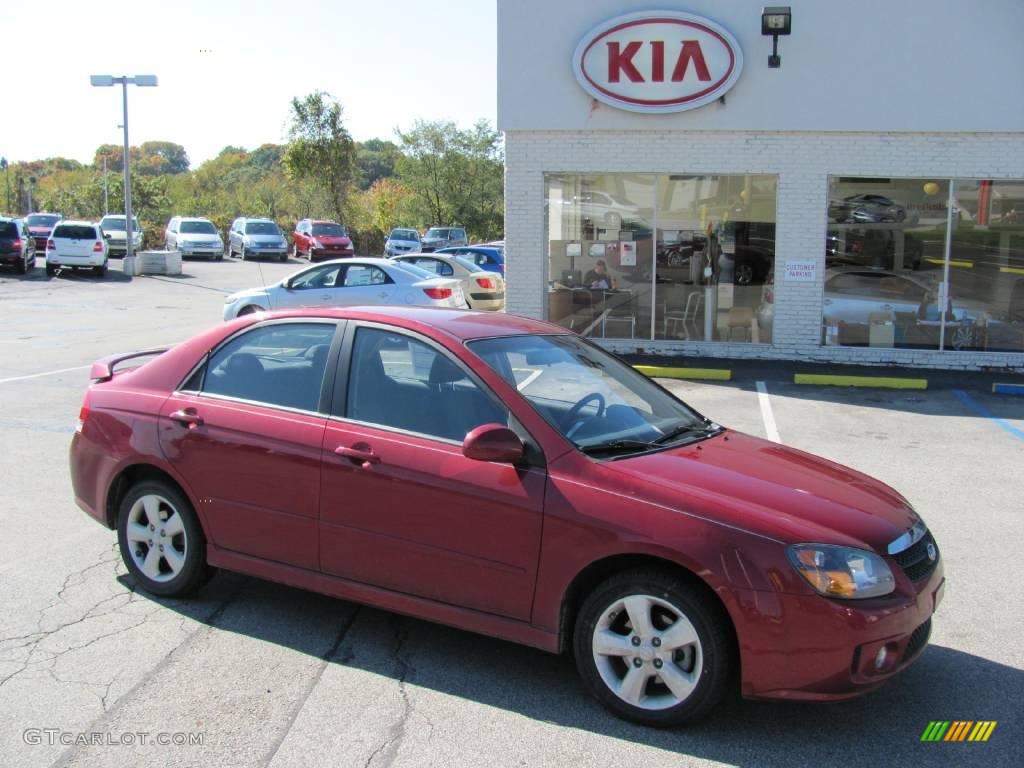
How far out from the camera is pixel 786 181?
14.2m

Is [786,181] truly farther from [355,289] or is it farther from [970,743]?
[970,743]

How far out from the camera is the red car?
367cm

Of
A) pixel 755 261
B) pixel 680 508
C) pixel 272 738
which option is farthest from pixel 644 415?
pixel 755 261

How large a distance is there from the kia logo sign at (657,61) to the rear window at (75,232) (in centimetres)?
2175

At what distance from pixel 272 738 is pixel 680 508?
180cm

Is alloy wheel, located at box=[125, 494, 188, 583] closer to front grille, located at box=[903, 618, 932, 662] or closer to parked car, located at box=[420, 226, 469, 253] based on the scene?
front grille, located at box=[903, 618, 932, 662]

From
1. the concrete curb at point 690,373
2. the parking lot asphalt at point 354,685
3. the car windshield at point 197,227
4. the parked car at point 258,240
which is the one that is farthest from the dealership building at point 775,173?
the car windshield at point 197,227

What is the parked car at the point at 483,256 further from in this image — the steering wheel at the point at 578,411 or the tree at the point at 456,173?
the tree at the point at 456,173

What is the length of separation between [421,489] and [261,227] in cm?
4034

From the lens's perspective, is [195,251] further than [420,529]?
Yes

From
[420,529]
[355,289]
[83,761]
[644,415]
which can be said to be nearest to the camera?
[83,761]

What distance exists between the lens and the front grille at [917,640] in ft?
12.3

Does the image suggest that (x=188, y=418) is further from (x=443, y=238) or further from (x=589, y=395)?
(x=443, y=238)

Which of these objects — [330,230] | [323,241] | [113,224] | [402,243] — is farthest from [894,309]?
[113,224]
